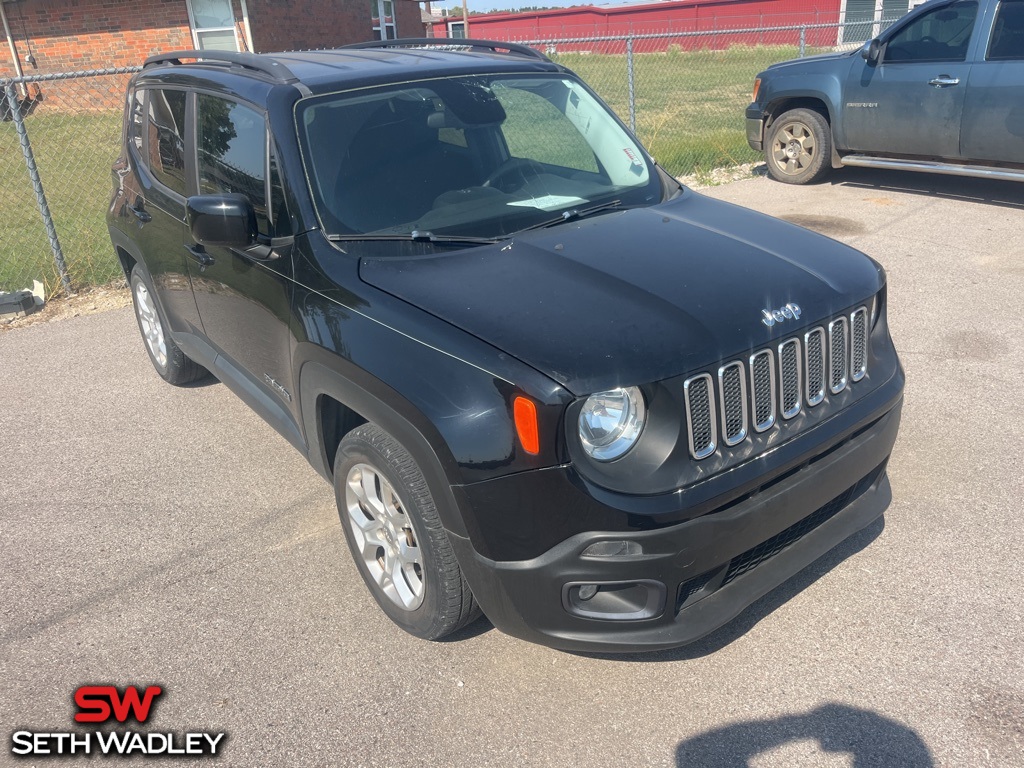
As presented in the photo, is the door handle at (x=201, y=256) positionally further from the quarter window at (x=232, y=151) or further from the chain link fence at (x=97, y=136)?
the chain link fence at (x=97, y=136)

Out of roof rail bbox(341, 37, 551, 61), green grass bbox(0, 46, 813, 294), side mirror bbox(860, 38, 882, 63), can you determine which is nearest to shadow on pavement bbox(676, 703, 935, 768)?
green grass bbox(0, 46, 813, 294)

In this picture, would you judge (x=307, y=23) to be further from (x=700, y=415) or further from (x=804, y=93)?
(x=700, y=415)

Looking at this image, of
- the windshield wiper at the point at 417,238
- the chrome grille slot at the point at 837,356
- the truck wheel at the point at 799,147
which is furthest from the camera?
the truck wheel at the point at 799,147

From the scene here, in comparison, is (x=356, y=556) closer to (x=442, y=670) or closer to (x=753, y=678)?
(x=442, y=670)

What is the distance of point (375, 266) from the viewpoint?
306cm

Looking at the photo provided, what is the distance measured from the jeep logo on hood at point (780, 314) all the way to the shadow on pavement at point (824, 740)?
1214 mm

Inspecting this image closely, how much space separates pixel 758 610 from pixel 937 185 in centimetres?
802

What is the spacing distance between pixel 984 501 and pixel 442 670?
2.44m

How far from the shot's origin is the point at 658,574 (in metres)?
2.49

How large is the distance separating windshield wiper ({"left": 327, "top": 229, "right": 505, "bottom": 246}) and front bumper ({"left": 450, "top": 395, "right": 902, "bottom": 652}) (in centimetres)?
116

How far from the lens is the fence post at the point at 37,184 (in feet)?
22.6

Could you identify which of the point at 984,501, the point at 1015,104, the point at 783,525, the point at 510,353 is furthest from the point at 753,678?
the point at 1015,104

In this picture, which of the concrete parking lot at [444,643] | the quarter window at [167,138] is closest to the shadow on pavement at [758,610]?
the concrete parking lot at [444,643]

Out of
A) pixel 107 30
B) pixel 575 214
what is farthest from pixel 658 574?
pixel 107 30
